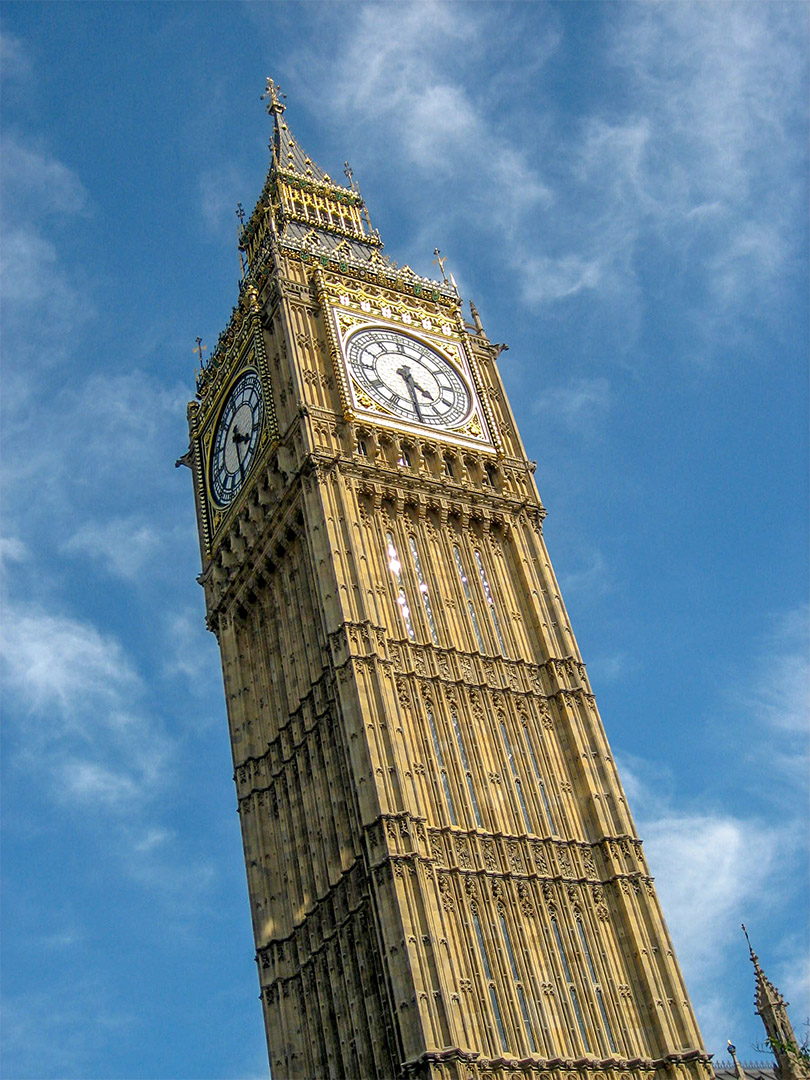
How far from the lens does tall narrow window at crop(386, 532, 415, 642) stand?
53938mm

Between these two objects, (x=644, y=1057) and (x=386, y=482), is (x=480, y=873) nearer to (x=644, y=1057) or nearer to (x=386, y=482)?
(x=644, y=1057)

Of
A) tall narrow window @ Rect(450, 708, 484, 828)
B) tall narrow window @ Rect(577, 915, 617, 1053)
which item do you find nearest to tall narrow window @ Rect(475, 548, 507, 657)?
tall narrow window @ Rect(450, 708, 484, 828)

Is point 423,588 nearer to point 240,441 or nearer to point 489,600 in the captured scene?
point 489,600

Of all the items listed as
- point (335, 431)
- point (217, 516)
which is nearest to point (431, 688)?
point (335, 431)

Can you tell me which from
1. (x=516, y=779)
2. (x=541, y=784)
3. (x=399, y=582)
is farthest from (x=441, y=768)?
(x=399, y=582)

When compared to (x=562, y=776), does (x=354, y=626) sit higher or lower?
higher

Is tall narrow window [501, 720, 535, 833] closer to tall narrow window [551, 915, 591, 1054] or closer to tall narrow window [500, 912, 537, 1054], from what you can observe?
tall narrow window [551, 915, 591, 1054]

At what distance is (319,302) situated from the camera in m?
65.3

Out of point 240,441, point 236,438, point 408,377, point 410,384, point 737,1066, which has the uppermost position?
point 236,438

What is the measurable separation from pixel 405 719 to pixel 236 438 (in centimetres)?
2079

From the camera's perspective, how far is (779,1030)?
56.6 meters

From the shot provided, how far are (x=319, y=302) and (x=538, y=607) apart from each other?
18.5 metres

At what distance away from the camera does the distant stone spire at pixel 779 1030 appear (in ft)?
179

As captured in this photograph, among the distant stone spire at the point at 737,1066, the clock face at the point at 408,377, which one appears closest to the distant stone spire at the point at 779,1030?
the distant stone spire at the point at 737,1066
